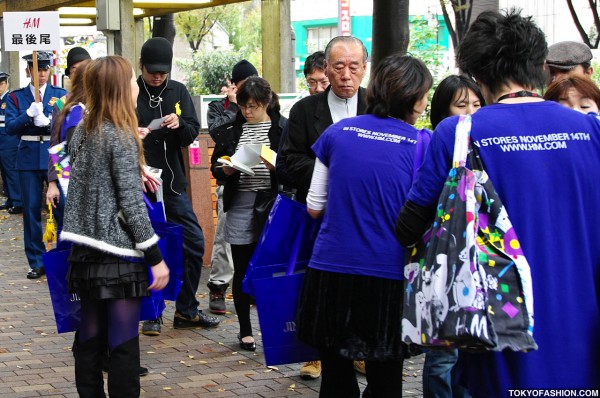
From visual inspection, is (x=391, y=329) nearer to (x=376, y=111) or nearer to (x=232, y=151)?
(x=376, y=111)

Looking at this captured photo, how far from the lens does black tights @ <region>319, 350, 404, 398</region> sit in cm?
426

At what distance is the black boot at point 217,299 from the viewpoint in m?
8.26

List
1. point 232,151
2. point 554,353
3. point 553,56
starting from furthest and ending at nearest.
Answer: point 232,151 < point 553,56 < point 554,353

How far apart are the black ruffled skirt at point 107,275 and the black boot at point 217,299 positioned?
141 inches

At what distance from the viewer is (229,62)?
3553 centimetres

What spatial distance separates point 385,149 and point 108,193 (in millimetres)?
1358

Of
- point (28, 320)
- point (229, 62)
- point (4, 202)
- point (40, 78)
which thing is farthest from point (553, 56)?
point (229, 62)

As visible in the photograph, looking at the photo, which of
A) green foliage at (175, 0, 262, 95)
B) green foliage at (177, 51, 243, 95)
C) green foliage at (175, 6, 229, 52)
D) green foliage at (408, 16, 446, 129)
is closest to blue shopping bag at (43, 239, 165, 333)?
green foliage at (408, 16, 446, 129)

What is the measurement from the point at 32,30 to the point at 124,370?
8213 millimetres

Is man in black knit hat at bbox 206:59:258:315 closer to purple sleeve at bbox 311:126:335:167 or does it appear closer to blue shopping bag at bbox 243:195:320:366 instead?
blue shopping bag at bbox 243:195:320:366

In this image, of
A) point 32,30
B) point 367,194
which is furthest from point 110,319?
point 32,30

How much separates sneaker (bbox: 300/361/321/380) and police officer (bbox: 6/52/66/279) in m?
4.99

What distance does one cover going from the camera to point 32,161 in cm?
1034

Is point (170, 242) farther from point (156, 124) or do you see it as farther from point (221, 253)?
point (221, 253)
